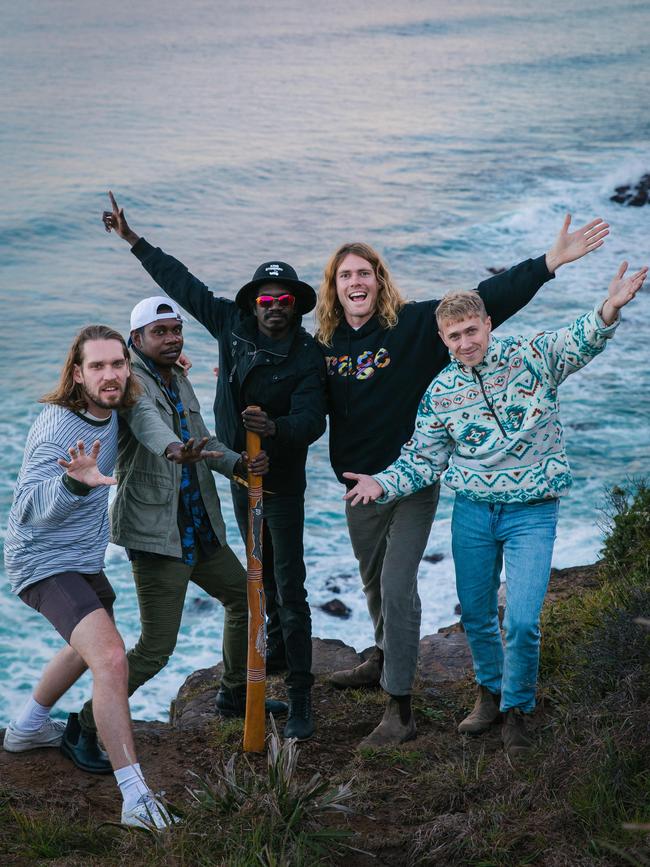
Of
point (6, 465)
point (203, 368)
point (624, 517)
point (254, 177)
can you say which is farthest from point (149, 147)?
point (624, 517)

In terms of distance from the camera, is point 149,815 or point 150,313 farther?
point 150,313

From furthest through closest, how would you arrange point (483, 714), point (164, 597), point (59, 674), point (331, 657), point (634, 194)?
point (634, 194) → point (331, 657) → point (483, 714) → point (164, 597) → point (59, 674)

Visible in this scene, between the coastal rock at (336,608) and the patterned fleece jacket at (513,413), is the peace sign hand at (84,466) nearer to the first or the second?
the patterned fleece jacket at (513,413)

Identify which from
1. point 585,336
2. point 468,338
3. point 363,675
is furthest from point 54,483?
point 363,675

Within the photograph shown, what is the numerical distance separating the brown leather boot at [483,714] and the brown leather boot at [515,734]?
0.22 m

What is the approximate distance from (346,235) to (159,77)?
20622mm

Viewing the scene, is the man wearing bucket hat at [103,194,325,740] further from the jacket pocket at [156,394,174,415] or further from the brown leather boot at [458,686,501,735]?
the brown leather boot at [458,686,501,735]

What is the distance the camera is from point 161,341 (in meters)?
5.33

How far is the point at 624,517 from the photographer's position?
737 centimetres

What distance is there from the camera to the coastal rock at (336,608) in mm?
10438

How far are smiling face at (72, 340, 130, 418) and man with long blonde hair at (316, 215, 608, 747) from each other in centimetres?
124

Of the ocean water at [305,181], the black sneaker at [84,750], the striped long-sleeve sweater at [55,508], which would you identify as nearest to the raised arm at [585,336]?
the striped long-sleeve sweater at [55,508]

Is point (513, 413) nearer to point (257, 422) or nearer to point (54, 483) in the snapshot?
point (257, 422)

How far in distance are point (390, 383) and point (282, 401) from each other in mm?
594
